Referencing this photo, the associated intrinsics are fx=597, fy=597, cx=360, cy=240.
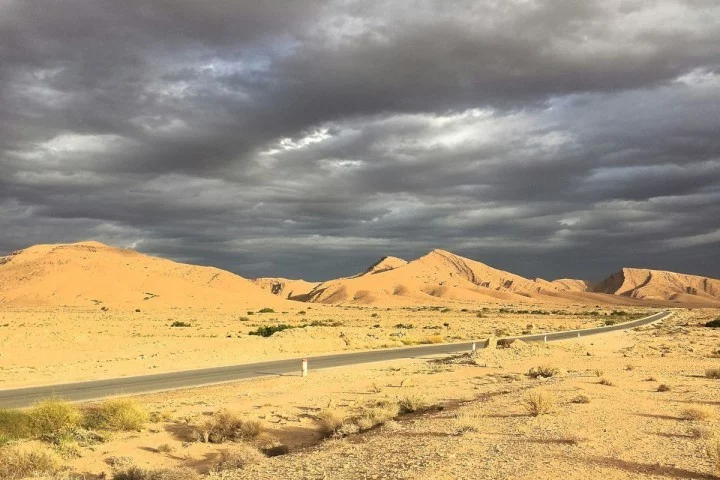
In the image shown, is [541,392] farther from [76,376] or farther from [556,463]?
[76,376]

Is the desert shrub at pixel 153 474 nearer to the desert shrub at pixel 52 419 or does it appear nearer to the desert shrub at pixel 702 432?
the desert shrub at pixel 52 419

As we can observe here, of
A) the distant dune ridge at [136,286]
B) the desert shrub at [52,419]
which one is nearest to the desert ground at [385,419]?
the desert shrub at [52,419]

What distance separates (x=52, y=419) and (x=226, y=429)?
4261mm

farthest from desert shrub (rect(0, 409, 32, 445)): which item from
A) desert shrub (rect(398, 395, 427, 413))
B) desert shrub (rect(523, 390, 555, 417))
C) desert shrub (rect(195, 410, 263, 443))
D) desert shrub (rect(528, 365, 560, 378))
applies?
desert shrub (rect(528, 365, 560, 378))

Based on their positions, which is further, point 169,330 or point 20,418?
point 169,330

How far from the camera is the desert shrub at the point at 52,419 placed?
13844mm

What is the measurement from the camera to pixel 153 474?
9648 millimetres

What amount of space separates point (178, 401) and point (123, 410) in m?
3.77

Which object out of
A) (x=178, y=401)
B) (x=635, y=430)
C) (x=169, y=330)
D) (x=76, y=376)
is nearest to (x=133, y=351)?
(x=76, y=376)

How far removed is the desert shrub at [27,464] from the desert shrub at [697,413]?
12.3 metres

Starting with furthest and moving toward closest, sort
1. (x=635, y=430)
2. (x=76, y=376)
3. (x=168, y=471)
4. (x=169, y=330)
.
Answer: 1. (x=169, y=330)
2. (x=76, y=376)
3. (x=635, y=430)
4. (x=168, y=471)

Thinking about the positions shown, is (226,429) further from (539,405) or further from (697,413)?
(697,413)

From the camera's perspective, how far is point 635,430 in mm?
10930

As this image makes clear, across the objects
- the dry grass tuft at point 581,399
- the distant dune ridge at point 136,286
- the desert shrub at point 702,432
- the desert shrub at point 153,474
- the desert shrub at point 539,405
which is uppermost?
the distant dune ridge at point 136,286
